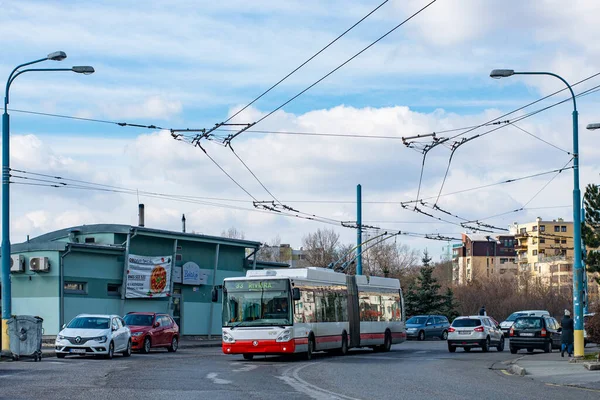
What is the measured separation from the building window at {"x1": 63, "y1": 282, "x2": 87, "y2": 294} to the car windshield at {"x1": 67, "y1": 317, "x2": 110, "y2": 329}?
1108 centimetres

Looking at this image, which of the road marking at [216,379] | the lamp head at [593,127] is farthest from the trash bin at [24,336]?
the lamp head at [593,127]

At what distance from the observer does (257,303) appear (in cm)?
2902

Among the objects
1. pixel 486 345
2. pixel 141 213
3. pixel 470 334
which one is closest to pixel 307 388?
pixel 470 334

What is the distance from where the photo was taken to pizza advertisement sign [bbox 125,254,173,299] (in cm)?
4400

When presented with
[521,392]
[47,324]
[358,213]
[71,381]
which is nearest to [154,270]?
[47,324]

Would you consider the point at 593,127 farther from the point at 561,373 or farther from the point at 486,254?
the point at 486,254

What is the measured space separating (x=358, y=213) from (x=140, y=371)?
2984 cm

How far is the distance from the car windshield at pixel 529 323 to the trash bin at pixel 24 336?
747 inches

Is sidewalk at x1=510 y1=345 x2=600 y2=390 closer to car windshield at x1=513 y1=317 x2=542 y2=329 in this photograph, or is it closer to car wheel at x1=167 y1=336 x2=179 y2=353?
car windshield at x1=513 y1=317 x2=542 y2=329

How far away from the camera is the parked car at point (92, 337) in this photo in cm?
2848

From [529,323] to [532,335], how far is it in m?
0.62

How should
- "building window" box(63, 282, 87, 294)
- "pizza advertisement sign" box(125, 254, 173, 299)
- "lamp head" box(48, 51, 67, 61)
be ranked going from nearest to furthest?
"lamp head" box(48, 51, 67, 61) < "building window" box(63, 282, 87, 294) < "pizza advertisement sign" box(125, 254, 173, 299)

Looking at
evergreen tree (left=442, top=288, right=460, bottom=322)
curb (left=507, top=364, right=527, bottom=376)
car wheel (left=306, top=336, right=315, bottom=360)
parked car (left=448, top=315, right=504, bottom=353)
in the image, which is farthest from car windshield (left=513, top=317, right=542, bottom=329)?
evergreen tree (left=442, top=288, right=460, bottom=322)

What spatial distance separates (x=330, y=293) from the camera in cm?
3288
